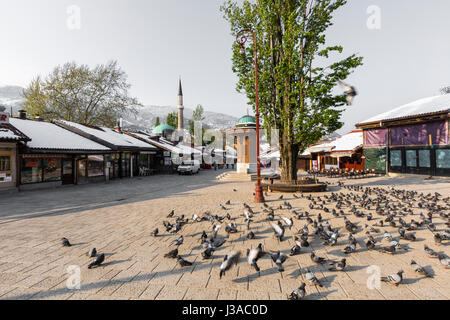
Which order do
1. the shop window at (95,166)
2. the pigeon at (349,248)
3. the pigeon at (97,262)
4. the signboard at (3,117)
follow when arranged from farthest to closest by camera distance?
the shop window at (95,166) → the signboard at (3,117) → the pigeon at (349,248) → the pigeon at (97,262)

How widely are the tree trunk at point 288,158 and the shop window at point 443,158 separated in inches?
553

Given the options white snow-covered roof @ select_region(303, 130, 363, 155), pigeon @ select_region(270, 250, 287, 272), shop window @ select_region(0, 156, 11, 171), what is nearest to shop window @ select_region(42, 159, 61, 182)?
shop window @ select_region(0, 156, 11, 171)

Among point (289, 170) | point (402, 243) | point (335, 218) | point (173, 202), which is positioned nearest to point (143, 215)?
point (173, 202)

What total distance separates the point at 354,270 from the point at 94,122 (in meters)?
36.5

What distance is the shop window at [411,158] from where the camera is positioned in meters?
19.9

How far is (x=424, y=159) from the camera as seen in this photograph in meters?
19.1

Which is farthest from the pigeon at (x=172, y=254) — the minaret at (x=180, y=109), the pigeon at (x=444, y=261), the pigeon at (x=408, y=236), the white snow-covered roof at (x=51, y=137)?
the minaret at (x=180, y=109)

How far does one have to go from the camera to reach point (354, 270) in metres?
3.90

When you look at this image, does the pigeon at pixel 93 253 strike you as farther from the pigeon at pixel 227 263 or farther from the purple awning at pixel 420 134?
the purple awning at pixel 420 134

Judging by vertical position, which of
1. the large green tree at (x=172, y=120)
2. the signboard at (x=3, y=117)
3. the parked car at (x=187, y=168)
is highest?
the large green tree at (x=172, y=120)

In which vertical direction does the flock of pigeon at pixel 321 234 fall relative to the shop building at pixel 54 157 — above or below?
below

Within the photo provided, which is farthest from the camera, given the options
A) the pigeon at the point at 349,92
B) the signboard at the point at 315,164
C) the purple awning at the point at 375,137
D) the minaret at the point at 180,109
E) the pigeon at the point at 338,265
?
the minaret at the point at 180,109

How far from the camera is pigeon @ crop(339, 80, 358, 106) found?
11484 mm

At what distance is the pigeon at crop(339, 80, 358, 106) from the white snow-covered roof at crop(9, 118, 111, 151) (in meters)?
19.1
